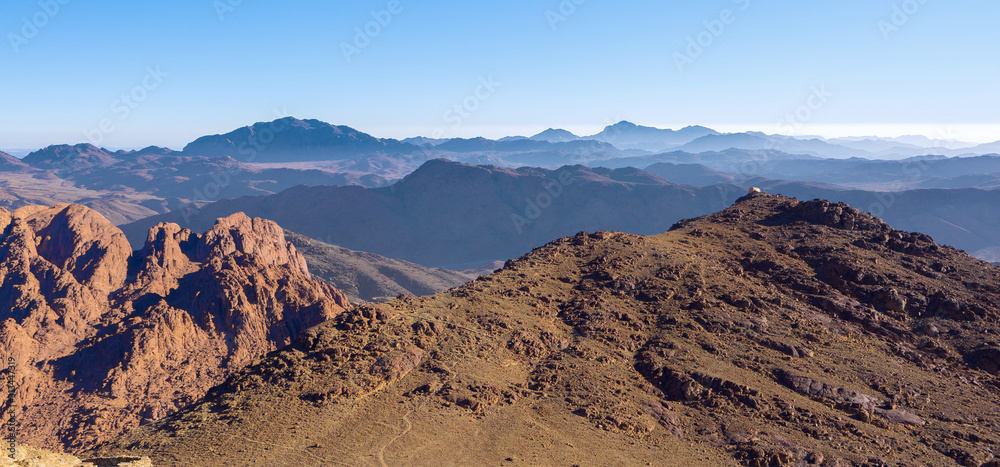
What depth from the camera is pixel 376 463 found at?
22.4 metres

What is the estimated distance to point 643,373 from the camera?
3109cm

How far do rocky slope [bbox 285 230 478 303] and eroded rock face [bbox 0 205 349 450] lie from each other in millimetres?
37431

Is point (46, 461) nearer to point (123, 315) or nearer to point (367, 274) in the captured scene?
point (123, 315)

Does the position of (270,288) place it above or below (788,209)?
below

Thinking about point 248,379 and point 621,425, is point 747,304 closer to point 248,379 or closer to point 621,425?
point 621,425

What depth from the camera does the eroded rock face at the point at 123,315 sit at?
58.0 meters

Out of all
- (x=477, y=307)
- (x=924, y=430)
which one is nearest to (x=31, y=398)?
(x=477, y=307)

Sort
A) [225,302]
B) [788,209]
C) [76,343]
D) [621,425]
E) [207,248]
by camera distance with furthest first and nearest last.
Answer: [207,248], [225,302], [76,343], [788,209], [621,425]

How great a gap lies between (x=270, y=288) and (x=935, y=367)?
72279 mm

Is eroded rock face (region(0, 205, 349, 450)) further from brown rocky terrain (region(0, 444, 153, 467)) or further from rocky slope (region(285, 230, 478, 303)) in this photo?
brown rocky terrain (region(0, 444, 153, 467))

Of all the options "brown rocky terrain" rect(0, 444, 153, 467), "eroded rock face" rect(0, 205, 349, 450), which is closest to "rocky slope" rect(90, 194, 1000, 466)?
"brown rocky terrain" rect(0, 444, 153, 467)

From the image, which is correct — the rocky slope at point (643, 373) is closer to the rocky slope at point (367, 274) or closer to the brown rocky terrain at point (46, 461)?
the brown rocky terrain at point (46, 461)

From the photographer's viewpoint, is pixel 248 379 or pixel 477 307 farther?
pixel 477 307

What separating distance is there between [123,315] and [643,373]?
7104 cm
